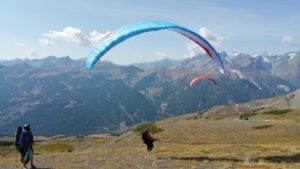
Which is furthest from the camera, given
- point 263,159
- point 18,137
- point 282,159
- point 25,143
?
point 282,159

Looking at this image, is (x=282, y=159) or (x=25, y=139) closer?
(x=25, y=139)

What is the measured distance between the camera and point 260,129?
205 feet

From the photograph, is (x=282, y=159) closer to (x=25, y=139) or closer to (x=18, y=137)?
(x=25, y=139)

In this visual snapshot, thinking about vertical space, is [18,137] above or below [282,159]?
below

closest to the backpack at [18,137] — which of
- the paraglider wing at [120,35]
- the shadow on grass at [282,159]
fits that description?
the paraglider wing at [120,35]

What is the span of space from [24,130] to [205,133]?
40381 millimetres

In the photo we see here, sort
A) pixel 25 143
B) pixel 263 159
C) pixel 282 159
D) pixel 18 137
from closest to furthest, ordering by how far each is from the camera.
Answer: pixel 25 143 < pixel 18 137 < pixel 263 159 < pixel 282 159

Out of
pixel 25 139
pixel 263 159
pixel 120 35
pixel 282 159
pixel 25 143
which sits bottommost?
pixel 25 143

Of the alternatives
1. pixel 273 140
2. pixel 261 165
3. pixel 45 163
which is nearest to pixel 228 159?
pixel 261 165

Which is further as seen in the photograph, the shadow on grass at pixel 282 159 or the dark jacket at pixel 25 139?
the shadow on grass at pixel 282 159

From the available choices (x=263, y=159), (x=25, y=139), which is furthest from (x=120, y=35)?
(x=263, y=159)

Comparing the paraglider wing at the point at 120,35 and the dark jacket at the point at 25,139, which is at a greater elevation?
the paraglider wing at the point at 120,35

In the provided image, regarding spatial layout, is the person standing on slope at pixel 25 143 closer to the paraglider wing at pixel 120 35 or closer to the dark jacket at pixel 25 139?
the dark jacket at pixel 25 139

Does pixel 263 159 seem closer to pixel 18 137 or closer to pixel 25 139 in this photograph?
pixel 25 139
